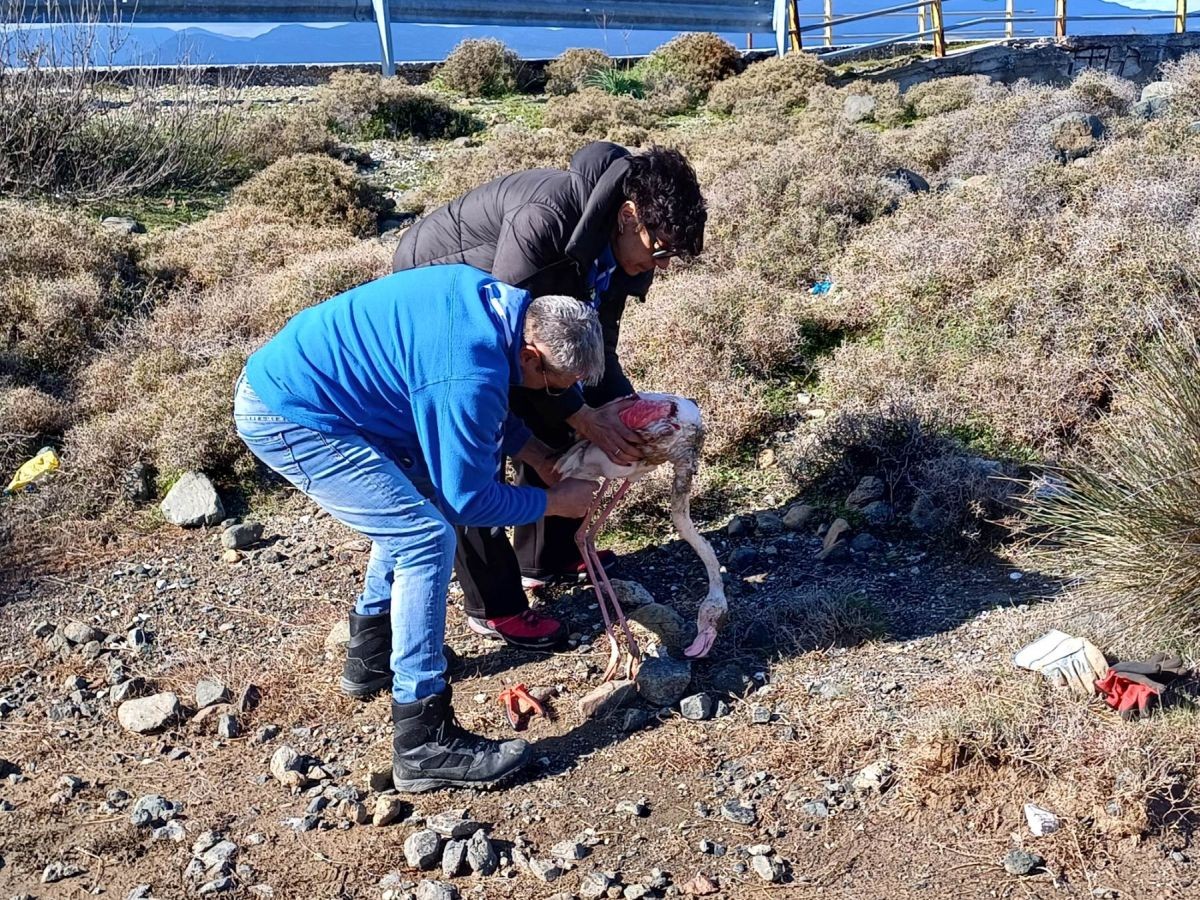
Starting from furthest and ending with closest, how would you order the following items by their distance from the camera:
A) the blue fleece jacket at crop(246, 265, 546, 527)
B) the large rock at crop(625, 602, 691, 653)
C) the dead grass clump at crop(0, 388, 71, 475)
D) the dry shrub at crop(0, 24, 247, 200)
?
the dry shrub at crop(0, 24, 247, 200) → the dead grass clump at crop(0, 388, 71, 475) → the large rock at crop(625, 602, 691, 653) → the blue fleece jacket at crop(246, 265, 546, 527)

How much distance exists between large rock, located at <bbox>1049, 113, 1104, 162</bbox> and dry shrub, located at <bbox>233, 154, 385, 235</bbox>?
5414 mm

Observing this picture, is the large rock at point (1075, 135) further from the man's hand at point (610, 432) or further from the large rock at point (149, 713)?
the large rock at point (149, 713)

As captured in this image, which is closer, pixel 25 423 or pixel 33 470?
pixel 33 470

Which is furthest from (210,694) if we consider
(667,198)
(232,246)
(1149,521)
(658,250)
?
(232,246)

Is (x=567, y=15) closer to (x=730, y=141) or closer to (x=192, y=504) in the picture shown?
(x=730, y=141)

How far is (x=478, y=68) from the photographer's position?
1366 centimetres

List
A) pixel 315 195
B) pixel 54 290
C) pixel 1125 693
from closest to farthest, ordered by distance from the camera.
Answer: pixel 1125 693
pixel 54 290
pixel 315 195

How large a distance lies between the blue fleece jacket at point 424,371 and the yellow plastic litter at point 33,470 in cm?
335

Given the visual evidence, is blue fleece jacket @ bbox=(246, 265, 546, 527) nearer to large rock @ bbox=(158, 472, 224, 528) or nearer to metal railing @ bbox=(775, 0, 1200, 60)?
large rock @ bbox=(158, 472, 224, 528)

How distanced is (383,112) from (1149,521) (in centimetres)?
1031

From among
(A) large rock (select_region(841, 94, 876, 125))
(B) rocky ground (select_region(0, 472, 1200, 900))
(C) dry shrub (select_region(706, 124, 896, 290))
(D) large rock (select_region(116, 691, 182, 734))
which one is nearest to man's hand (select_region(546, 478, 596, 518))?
(B) rocky ground (select_region(0, 472, 1200, 900))

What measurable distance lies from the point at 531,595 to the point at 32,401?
3.53m

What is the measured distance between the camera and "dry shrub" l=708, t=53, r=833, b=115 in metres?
12.6

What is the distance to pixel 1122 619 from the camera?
378 cm
